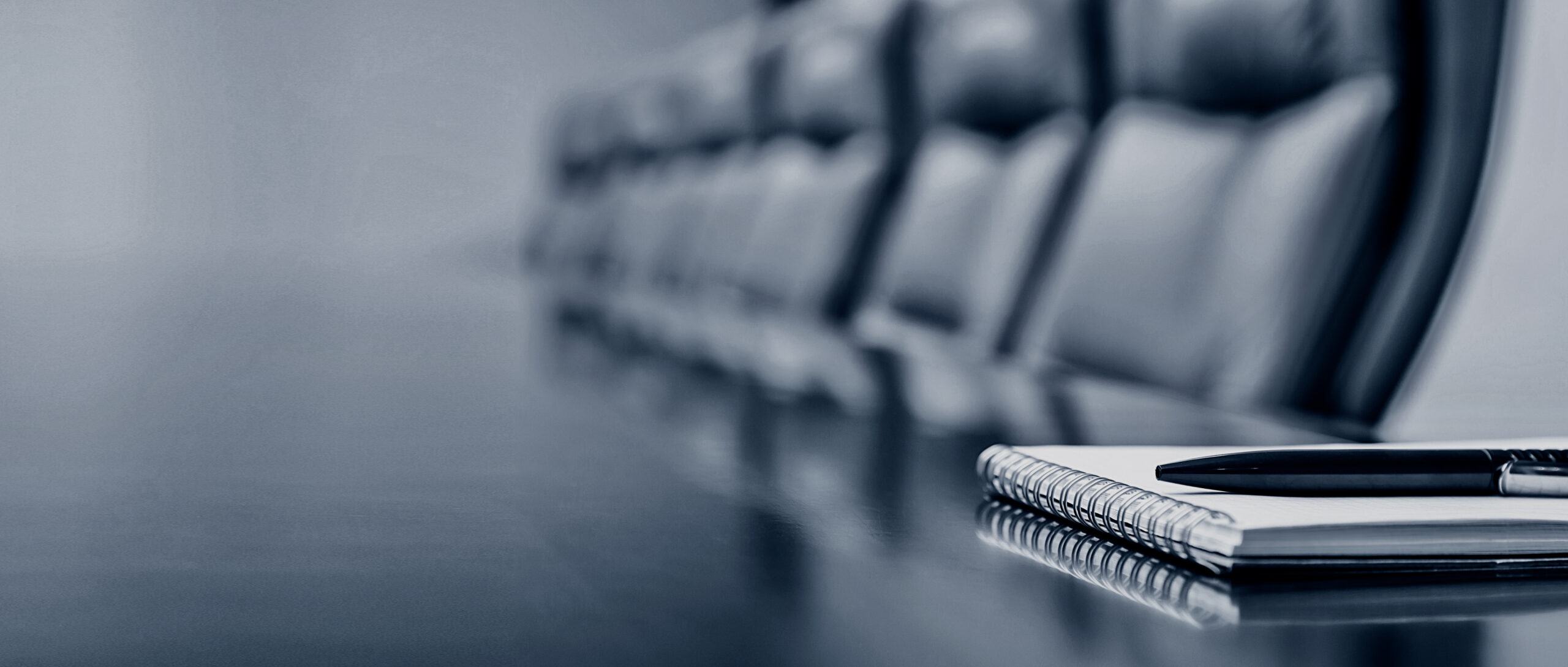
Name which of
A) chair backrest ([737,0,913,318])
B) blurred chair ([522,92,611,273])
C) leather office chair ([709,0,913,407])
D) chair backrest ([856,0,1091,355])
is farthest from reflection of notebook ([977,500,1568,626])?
blurred chair ([522,92,611,273])

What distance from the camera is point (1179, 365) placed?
0.85 m

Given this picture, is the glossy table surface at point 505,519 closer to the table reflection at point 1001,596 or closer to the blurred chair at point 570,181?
the table reflection at point 1001,596

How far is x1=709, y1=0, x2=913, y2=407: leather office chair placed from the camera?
5.20 ft

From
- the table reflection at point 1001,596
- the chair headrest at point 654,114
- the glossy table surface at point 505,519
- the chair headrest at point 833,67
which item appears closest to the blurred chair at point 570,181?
the chair headrest at point 654,114

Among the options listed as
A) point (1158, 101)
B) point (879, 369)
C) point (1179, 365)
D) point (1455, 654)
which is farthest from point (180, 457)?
point (1158, 101)

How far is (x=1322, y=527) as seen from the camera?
0.22 m

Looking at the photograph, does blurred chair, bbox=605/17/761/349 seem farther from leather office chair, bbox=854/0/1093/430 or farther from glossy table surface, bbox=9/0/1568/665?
glossy table surface, bbox=9/0/1568/665

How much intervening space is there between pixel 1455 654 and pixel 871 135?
1.49m

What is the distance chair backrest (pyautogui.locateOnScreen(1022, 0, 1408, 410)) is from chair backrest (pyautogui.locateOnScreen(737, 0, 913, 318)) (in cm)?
50

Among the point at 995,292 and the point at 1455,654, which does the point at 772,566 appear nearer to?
the point at 1455,654

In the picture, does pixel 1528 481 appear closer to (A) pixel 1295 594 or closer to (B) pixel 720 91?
(A) pixel 1295 594

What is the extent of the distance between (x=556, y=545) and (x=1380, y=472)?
15 cm

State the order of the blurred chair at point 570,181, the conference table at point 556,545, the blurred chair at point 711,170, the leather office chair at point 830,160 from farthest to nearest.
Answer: the blurred chair at point 570,181
the blurred chair at point 711,170
the leather office chair at point 830,160
the conference table at point 556,545

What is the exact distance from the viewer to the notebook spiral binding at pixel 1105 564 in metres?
0.21
